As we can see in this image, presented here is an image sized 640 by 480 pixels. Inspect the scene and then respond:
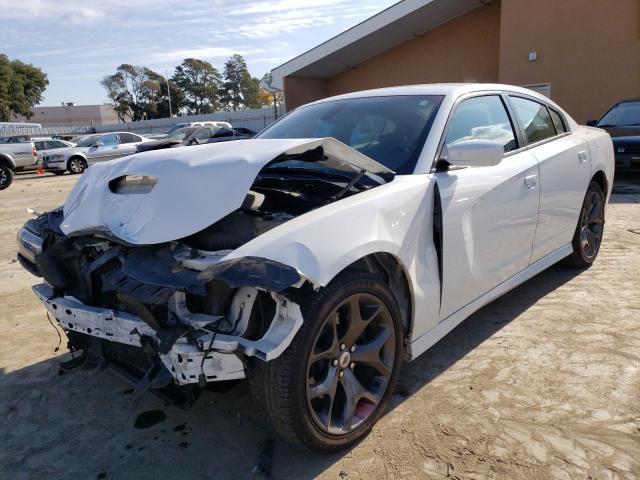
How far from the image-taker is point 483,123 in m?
3.37

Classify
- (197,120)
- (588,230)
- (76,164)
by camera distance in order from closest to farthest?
(588,230)
(76,164)
(197,120)

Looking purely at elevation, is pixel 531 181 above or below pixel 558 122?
below

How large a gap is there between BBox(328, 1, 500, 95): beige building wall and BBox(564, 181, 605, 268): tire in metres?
12.8

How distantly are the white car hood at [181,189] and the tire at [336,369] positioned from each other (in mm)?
628

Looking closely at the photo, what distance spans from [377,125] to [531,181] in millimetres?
1123

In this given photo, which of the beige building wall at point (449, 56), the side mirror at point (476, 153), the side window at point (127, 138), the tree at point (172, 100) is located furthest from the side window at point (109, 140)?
the tree at point (172, 100)

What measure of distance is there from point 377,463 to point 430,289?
88 cm

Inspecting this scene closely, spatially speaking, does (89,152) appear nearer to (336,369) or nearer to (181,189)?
(181,189)

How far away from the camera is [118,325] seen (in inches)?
87.0

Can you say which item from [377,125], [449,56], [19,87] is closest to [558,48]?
[449,56]

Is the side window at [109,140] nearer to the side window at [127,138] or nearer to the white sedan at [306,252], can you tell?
the side window at [127,138]

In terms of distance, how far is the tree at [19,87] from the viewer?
55.0 meters

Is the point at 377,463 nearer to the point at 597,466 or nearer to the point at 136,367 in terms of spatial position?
the point at 597,466

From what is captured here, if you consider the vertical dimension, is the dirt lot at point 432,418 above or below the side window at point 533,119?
below
